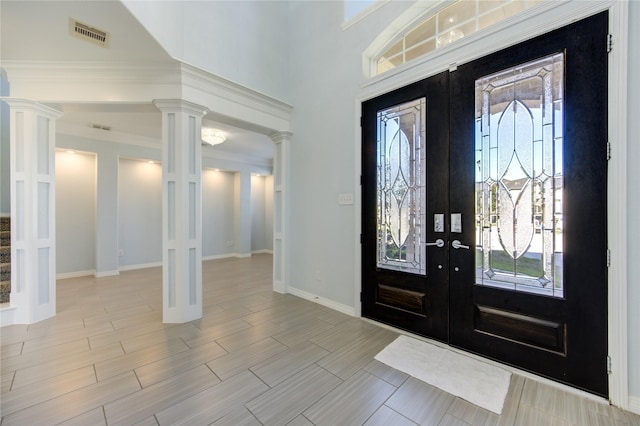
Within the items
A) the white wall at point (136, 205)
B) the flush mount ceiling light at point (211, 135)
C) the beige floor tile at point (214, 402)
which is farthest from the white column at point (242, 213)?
the beige floor tile at point (214, 402)

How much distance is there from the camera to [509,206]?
2021mm

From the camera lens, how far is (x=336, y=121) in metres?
Result: 3.29

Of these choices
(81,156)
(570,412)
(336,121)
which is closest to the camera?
(570,412)

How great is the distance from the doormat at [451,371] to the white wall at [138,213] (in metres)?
5.71

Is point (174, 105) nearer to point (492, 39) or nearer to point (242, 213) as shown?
point (492, 39)

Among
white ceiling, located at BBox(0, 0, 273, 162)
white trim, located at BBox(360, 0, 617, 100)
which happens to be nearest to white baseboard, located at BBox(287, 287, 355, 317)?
white trim, located at BBox(360, 0, 617, 100)

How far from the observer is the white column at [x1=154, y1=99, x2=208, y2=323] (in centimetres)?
283

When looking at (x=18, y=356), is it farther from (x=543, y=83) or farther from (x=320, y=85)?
(x=543, y=83)

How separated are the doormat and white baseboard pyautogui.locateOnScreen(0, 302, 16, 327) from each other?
3883 mm

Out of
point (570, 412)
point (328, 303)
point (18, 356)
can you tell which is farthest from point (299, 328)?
point (18, 356)

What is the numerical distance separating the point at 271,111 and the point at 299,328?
2.94 m

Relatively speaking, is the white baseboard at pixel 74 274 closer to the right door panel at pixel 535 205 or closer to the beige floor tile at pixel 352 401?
the beige floor tile at pixel 352 401

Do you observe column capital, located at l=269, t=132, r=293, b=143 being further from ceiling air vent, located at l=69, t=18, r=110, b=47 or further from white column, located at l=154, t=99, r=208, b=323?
ceiling air vent, located at l=69, t=18, r=110, b=47

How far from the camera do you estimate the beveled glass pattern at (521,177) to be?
1.84 meters
